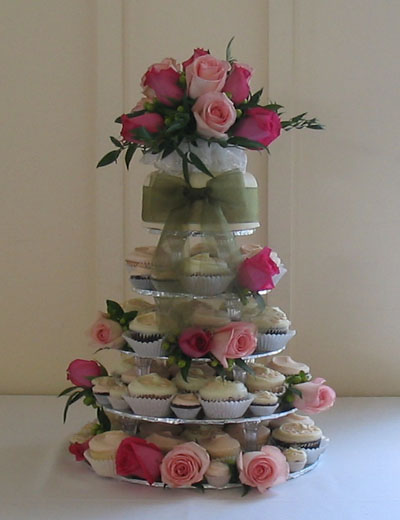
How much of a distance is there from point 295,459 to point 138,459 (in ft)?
0.96

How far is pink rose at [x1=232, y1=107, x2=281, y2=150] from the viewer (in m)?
1.44

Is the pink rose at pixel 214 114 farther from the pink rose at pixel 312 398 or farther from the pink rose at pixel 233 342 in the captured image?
the pink rose at pixel 312 398

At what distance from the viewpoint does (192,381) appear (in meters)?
1.50

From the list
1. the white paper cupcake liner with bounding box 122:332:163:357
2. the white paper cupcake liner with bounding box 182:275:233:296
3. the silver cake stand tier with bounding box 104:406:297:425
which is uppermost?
the white paper cupcake liner with bounding box 182:275:233:296

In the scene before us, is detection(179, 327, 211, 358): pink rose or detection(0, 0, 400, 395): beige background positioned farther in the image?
detection(0, 0, 400, 395): beige background

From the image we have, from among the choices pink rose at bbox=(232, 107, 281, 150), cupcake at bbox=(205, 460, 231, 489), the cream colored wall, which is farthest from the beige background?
cupcake at bbox=(205, 460, 231, 489)

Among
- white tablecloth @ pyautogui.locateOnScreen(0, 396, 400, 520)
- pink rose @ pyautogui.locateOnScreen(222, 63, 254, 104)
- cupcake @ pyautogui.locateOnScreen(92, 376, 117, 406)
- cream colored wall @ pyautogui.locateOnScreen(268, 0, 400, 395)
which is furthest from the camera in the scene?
cream colored wall @ pyautogui.locateOnScreen(268, 0, 400, 395)

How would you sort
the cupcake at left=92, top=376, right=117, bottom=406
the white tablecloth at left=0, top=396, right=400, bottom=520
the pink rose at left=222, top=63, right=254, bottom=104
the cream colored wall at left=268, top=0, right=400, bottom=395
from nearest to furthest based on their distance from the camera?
1. the white tablecloth at left=0, top=396, right=400, bottom=520
2. the pink rose at left=222, top=63, right=254, bottom=104
3. the cupcake at left=92, top=376, right=117, bottom=406
4. the cream colored wall at left=268, top=0, right=400, bottom=395

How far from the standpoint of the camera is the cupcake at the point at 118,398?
152 centimetres

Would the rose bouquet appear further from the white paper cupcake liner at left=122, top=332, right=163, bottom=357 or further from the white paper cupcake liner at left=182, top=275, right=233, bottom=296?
the white paper cupcake liner at left=122, top=332, right=163, bottom=357

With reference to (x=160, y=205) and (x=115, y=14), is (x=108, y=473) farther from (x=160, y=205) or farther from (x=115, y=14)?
(x=115, y=14)

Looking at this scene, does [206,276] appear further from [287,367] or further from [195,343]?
[287,367]

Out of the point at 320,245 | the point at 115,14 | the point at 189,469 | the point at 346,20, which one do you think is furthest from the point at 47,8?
the point at 189,469

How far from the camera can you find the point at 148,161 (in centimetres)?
151
